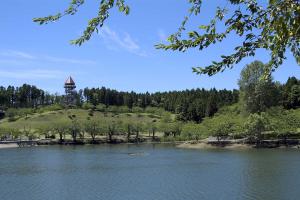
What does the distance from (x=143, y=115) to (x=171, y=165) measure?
116380 mm

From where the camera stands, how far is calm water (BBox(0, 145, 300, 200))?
44.8 metres

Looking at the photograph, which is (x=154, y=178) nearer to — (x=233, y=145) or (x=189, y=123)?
(x=233, y=145)

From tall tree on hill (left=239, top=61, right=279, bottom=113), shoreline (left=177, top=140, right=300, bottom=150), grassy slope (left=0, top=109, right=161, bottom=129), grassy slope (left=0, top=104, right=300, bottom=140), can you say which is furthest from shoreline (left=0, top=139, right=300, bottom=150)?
grassy slope (left=0, top=109, right=161, bottom=129)

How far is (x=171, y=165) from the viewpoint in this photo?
69188mm

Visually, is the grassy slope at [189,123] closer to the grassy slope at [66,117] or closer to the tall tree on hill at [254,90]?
the grassy slope at [66,117]

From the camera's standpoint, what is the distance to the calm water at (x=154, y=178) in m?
44.8

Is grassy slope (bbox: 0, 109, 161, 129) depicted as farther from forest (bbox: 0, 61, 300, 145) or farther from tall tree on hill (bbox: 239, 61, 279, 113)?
tall tree on hill (bbox: 239, 61, 279, 113)

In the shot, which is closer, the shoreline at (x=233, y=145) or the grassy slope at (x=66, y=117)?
the shoreline at (x=233, y=145)

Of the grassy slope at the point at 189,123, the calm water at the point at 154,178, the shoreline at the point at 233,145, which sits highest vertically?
the grassy slope at the point at 189,123

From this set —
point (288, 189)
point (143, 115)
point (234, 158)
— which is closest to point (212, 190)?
point (288, 189)

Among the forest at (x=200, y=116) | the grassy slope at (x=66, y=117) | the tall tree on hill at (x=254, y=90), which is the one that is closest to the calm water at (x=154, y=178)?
the forest at (x=200, y=116)

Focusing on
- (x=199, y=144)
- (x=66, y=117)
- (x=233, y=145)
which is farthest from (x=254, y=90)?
(x=66, y=117)

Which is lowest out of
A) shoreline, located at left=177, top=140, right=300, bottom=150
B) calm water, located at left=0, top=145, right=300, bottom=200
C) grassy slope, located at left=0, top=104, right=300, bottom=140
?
calm water, located at left=0, top=145, right=300, bottom=200

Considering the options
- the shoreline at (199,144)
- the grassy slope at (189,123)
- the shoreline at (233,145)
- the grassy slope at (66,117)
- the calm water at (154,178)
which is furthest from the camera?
the grassy slope at (66,117)
